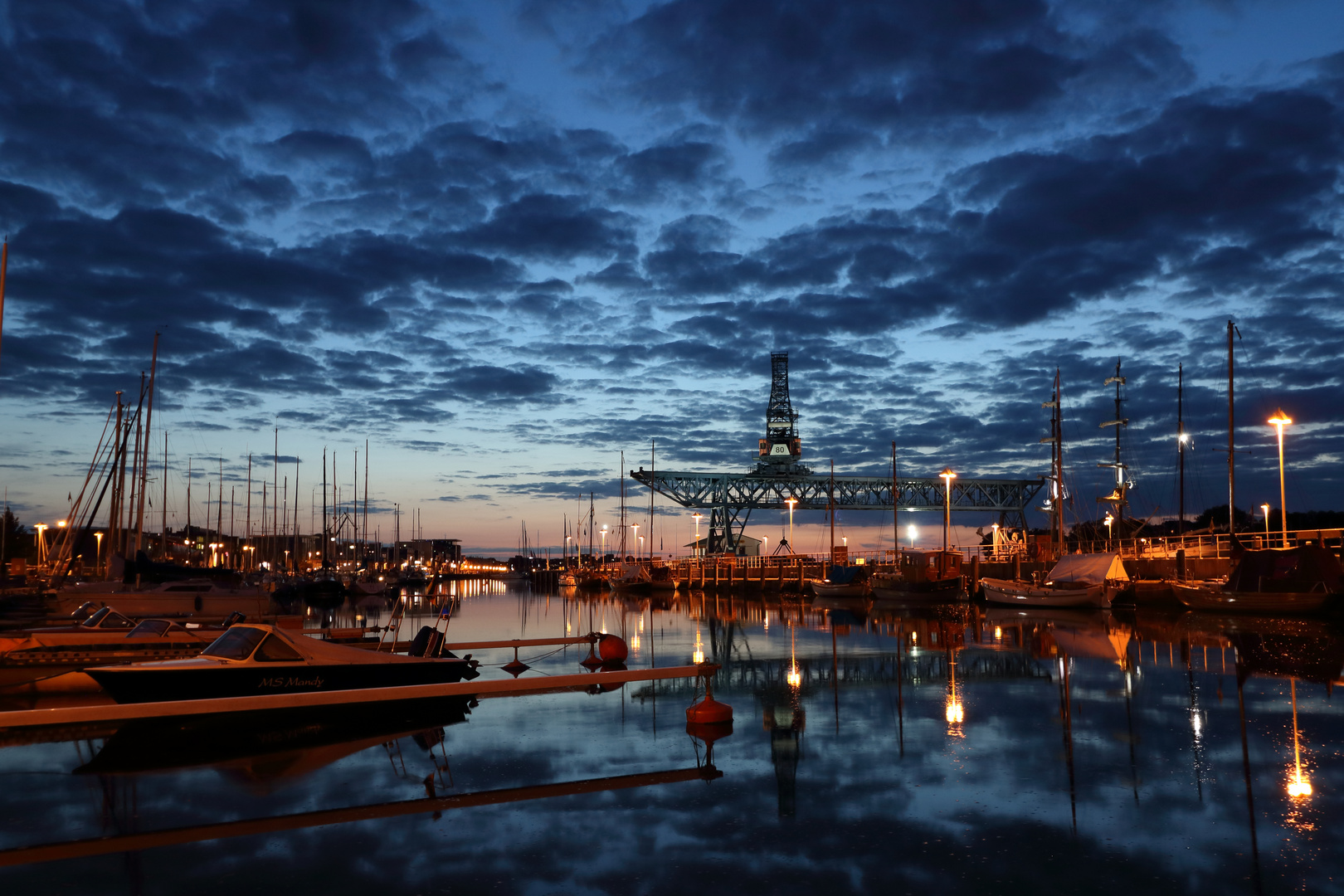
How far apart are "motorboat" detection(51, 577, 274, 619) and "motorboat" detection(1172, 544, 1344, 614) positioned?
136 feet

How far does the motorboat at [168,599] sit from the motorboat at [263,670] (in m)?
22.8

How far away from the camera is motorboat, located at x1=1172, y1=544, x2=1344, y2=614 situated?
119 ft

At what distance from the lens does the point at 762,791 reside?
408 inches

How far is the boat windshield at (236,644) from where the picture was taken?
48.3 ft

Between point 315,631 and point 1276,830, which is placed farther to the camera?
point 315,631

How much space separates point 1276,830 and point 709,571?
81.2 m

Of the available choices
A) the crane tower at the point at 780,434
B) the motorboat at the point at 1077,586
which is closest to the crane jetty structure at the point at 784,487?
the crane tower at the point at 780,434

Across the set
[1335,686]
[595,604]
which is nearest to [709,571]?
[595,604]

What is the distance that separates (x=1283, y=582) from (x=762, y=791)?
36.4 meters

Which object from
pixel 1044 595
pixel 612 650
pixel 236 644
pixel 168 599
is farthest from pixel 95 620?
pixel 1044 595

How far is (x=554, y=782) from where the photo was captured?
1084 centimetres

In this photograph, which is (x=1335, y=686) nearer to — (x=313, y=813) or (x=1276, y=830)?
(x=1276, y=830)

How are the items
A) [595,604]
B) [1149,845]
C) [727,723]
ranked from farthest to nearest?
[595,604] < [727,723] < [1149,845]

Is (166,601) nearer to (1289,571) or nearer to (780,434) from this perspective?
(1289,571)
